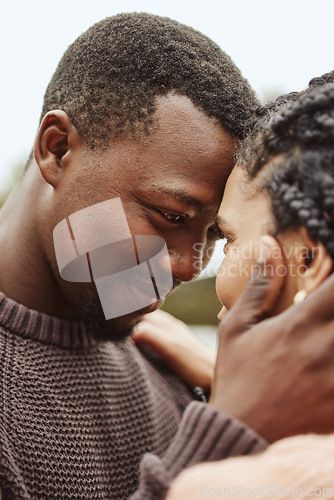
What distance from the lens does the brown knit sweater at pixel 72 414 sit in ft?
4.17

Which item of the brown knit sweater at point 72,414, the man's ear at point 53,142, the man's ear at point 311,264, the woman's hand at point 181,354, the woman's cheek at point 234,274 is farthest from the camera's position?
the woman's hand at point 181,354

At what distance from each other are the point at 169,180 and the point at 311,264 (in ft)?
1.66

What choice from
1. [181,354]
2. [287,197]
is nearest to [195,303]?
[181,354]

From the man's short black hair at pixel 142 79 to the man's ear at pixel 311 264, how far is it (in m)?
0.48

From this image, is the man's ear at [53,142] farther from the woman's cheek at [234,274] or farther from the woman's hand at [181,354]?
the woman's hand at [181,354]

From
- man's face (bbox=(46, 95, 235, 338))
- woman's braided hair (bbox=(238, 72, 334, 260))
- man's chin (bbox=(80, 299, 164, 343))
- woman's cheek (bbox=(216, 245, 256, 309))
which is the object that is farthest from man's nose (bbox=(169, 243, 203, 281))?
woman's braided hair (bbox=(238, 72, 334, 260))

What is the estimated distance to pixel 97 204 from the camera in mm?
1440

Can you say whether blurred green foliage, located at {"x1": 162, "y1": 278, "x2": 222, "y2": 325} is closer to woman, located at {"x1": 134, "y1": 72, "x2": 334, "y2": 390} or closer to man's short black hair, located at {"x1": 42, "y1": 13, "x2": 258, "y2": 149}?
man's short black hair, located at {"x1": 42, "y1": 13, "x2": 258, "y2": 149}

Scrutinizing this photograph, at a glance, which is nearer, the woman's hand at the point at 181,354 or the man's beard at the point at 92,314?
the man's beard at the point at 92,314

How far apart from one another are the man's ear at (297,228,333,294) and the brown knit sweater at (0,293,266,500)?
33 cm

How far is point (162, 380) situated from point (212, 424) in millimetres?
1029

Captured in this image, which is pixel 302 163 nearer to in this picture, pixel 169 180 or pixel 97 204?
pixel 169 180

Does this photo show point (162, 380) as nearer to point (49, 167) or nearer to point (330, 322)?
point (49, 167)

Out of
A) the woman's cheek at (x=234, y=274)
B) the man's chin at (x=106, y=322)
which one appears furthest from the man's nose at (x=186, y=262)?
the woman's cheek at (x=234, y=274)
